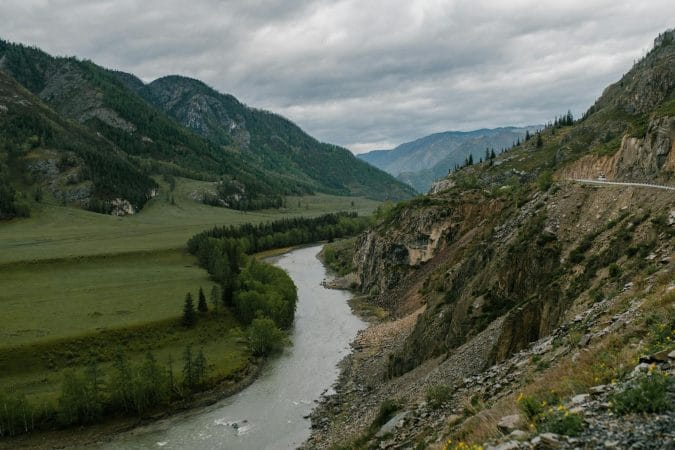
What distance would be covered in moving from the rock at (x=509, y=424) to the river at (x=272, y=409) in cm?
3627

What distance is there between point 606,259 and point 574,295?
407 cm

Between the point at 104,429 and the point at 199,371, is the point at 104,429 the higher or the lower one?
the lower one

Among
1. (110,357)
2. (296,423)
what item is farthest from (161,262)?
(296,423)

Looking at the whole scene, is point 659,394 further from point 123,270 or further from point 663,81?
point 663,81

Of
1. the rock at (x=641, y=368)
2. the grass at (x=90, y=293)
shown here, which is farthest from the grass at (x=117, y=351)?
the rock at (x=641, y=368)

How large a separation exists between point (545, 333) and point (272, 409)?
34.2m

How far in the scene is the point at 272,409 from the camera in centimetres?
5556

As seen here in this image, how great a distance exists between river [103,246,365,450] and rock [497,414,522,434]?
119 feet

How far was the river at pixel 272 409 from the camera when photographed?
4919cm

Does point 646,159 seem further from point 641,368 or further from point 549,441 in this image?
point 549,441

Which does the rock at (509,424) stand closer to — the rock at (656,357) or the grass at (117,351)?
the rock at (656,357)

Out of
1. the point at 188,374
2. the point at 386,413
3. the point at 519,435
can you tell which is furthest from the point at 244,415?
the point at 519,435

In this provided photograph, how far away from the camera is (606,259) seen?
3444cm

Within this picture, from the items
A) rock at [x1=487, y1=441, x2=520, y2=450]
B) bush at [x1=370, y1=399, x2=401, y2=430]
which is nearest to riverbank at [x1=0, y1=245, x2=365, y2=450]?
bush at [x1=370, y1=399, x2=401, y2=430]
